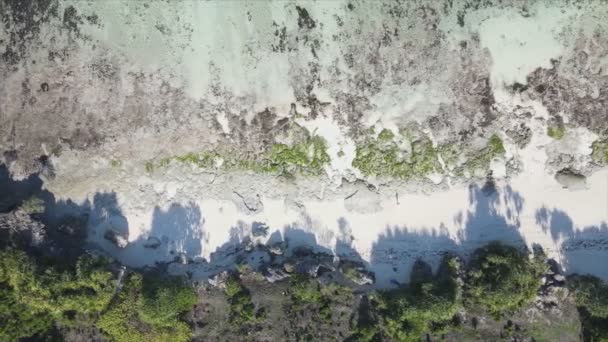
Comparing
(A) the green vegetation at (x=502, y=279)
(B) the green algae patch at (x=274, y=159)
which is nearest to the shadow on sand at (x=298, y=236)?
(A) the green vegetation at (x=502, y=279)

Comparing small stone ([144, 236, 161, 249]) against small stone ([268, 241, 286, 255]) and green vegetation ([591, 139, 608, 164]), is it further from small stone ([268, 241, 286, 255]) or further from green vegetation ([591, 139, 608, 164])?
green vegetation ([591, 139, 608, 164])

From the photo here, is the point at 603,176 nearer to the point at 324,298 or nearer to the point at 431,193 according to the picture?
the point at 431,193

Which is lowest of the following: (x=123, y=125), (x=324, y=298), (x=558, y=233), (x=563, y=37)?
(x=324, y=298)

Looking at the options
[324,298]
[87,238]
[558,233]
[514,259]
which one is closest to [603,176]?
[558,233]

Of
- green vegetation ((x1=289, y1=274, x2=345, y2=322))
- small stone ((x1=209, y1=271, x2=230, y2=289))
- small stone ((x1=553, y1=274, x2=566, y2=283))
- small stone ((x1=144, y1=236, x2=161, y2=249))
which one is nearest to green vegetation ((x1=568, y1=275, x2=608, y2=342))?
small stone ((x1=553, y1=274, x2=566, y2=283))

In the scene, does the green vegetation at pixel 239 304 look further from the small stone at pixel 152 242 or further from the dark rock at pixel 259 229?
the small stone at pixel 152 242
